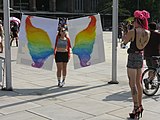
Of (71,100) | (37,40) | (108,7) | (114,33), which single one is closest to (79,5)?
(108,7)

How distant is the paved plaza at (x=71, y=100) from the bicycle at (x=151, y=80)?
26 centimetres

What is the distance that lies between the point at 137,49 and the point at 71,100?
2.17 metres

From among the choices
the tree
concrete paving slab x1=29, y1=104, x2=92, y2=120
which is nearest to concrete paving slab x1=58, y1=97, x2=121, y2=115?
concrete paving slab x1=29, y1=104, x2=92, y2=120

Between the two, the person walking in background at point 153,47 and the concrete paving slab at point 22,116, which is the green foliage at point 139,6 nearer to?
the person walking in background at point 153,47

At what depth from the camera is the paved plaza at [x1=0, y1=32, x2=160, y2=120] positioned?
639 centimetres

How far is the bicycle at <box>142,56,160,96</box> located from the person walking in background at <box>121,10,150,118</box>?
73.0 inches

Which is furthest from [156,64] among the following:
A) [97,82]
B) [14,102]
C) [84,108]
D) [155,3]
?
[155,3]

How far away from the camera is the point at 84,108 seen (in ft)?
22.5

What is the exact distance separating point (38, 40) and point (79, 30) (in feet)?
3.87

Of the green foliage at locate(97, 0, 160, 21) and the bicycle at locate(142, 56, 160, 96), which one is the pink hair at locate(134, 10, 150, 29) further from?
the green foliage at locate(97, 0, 160, 21)

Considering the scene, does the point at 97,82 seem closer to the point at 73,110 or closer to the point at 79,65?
the point at 79,65

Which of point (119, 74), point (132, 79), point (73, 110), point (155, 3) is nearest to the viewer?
point (132, 79)

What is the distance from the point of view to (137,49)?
6070 millimetres

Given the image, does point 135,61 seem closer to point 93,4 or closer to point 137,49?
point 137,49
